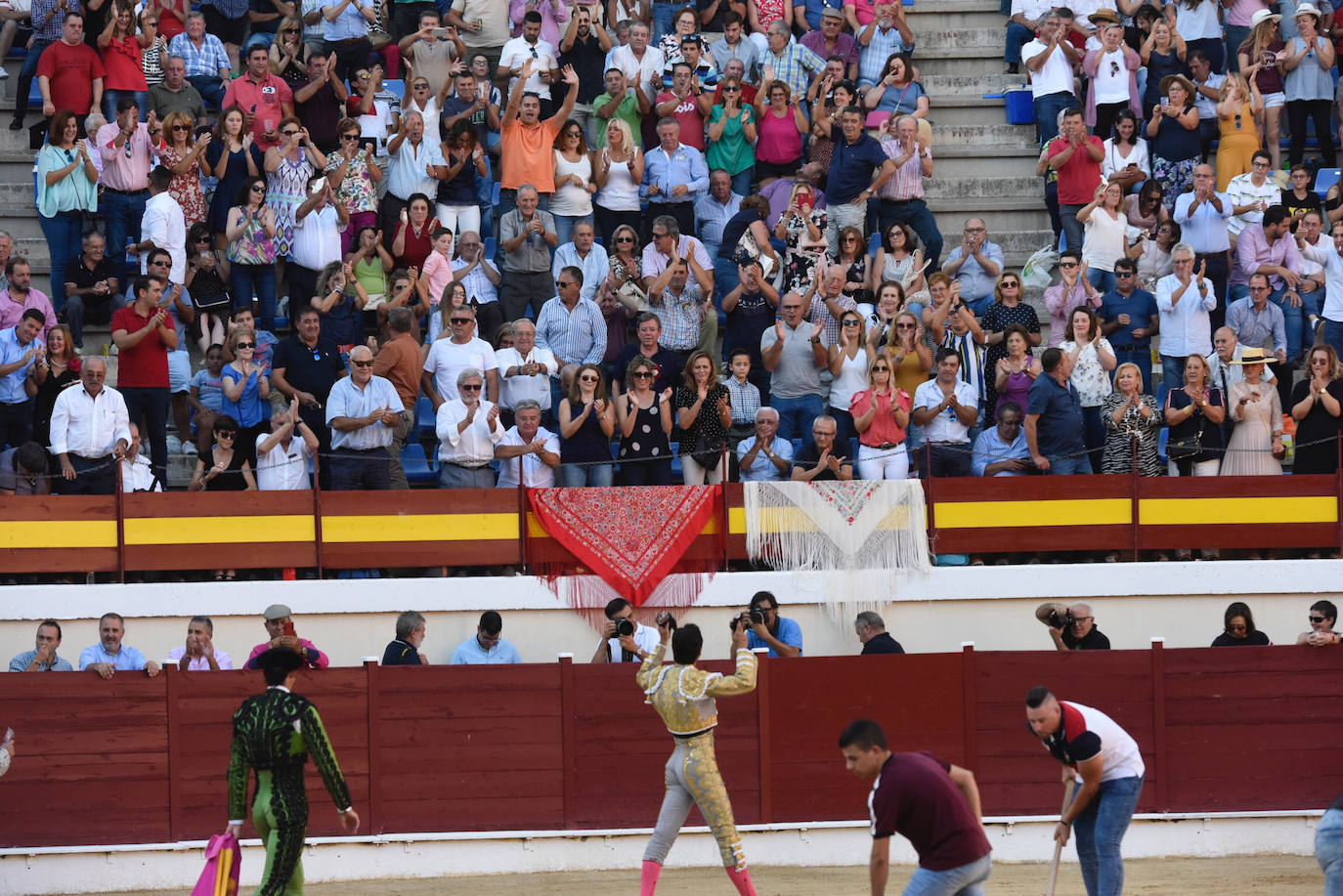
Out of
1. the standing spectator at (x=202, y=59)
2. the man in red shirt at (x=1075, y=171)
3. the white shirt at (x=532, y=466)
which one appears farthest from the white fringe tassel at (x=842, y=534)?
the standing spectator at (x=202, y=59)

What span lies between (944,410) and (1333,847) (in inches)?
233

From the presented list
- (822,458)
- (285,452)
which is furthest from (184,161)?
(822,458)

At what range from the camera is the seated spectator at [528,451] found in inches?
474

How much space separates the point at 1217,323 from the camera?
549 inches

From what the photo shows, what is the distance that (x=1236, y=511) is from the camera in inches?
488

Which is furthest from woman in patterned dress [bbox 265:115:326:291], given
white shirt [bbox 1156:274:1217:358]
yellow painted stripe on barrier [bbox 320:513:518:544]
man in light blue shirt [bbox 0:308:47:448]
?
white shirt [bbox 1156:274:1217:358]

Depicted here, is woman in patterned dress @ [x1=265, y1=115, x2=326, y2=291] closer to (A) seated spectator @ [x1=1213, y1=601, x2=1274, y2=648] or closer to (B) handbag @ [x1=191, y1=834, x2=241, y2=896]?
(B) handbag @ [x1=191, y1=834, x2=241, y2=896]

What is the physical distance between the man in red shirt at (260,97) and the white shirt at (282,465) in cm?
291

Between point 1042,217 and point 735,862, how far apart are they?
8120 millimetres

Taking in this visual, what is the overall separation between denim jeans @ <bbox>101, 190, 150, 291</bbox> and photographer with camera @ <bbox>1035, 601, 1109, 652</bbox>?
22.5 feet

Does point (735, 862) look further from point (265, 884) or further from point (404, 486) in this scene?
point (404, 486)

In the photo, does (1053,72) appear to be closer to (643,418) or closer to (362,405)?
(643,418)

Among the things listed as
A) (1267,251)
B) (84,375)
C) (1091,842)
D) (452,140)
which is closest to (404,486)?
(84,375)

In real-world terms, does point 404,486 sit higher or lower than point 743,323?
lower
